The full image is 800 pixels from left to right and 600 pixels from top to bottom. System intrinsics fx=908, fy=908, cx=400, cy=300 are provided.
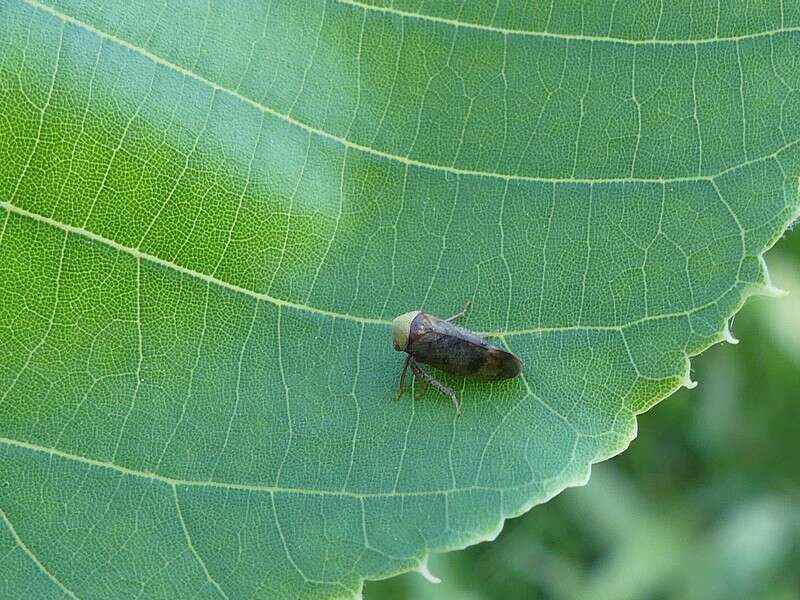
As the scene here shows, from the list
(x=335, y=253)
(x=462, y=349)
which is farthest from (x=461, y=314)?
(x=335, y=253)

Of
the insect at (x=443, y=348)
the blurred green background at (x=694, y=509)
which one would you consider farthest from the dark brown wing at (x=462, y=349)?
the blurred green background at (x=694, y=509)

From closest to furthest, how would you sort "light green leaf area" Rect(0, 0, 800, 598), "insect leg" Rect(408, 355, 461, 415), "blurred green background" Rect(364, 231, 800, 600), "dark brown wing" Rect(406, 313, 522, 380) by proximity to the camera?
"light green leaf area" Rect(0, 0, 800, 598)
"dark brown wing" Rect(406, 313, 522, 380)
"insect leg" Rect(408, 355, 461, 415)
"blurred green background" Rect(364, 231, 800, 600)

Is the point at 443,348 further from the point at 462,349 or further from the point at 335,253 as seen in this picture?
the point at 335,253

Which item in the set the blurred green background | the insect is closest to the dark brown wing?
the insect

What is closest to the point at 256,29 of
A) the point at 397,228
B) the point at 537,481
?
the point at 397,228

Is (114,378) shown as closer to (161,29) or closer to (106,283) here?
(106,283)

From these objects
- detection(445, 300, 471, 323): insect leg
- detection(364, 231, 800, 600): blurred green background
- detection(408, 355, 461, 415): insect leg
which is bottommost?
detection(364, 231, 800, 600): blurred green background

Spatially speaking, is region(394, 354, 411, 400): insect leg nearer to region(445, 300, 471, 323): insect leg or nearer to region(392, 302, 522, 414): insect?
region(392, 302, 522, 414): insect
